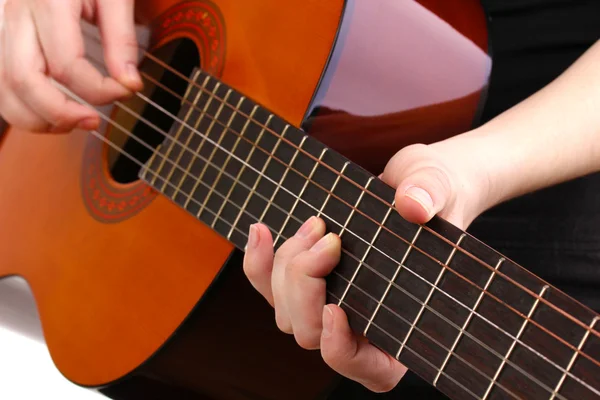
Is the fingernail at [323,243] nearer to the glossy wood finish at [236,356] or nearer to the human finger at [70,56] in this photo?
the glossy wood finish at [236,356]

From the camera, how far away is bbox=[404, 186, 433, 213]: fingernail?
43cm

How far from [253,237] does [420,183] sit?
0.19 meters

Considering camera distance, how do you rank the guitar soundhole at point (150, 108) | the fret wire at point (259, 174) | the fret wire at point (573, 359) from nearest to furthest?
the fret wire at point (573, 359), the fret wire at point (259, 174), the guitar soundhole at point (150, 108)

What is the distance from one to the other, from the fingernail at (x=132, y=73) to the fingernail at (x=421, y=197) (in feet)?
1.66

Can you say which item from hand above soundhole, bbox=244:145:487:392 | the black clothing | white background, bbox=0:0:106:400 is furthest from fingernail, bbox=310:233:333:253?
white background, bbox=0:0:106:400

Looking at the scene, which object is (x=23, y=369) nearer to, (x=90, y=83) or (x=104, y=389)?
(x=104, y=389)

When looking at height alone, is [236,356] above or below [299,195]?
below

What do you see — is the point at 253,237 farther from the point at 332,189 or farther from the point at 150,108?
the point at 150,108

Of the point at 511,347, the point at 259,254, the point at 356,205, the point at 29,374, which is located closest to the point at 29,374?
the point at 29,374

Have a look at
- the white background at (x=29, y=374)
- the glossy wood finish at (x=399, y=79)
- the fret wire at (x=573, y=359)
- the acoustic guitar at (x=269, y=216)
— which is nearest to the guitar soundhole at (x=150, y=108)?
the acoustic guitar at (x=269, y=216)

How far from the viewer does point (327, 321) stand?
509mm

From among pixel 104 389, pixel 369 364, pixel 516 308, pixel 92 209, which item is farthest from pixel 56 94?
pixel 516 308

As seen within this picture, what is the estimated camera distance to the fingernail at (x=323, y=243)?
50 cm

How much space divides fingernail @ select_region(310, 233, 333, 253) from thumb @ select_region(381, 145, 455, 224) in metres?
0.07
